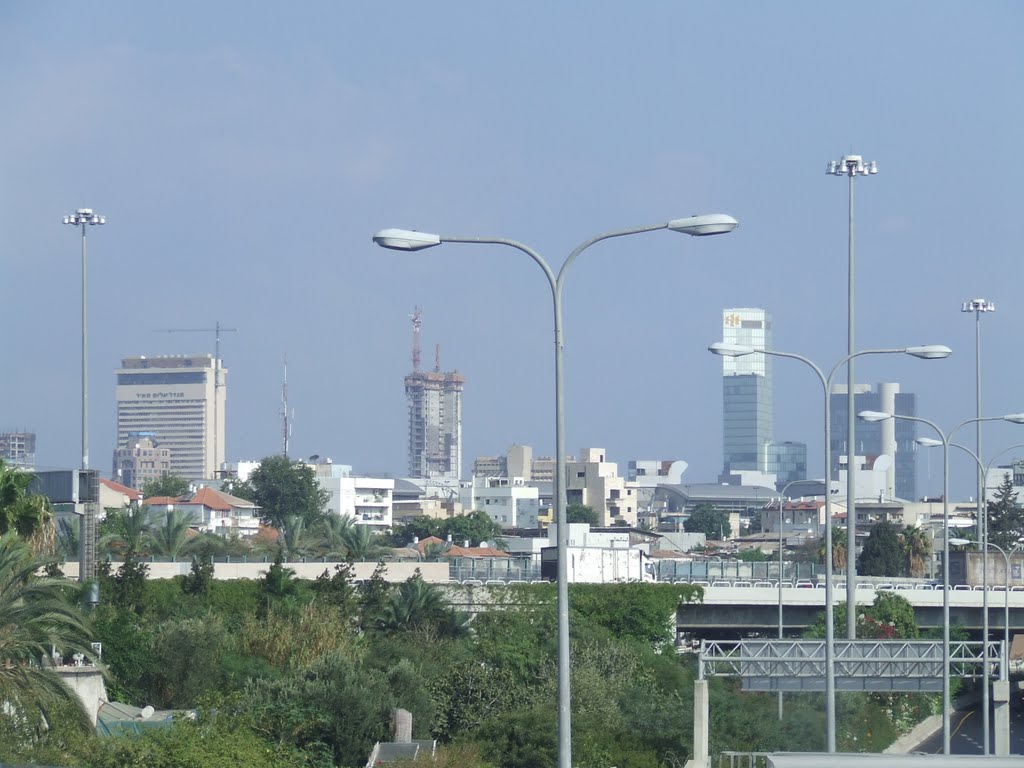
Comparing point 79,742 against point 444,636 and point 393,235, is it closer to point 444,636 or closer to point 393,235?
point 393,235

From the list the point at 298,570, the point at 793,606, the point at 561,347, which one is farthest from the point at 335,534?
the point at 561,347

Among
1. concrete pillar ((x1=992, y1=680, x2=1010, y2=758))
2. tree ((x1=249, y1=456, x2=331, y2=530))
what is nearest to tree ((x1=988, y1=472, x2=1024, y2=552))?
tree ((x1=249, y1=456, x2=331, y2=530))

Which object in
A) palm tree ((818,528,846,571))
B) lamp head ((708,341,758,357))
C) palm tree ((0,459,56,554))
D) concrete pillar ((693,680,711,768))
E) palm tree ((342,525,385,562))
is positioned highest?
lamp head ((708,341,758,357))

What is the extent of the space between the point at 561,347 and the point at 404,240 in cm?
235

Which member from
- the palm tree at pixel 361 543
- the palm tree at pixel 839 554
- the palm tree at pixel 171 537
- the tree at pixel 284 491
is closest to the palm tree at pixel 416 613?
the palm tree at pixel 171 537

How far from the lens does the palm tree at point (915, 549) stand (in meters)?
116

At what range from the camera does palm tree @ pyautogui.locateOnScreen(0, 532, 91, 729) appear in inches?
1111

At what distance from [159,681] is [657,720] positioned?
17773 mm

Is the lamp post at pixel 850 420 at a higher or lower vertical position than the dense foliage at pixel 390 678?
higher

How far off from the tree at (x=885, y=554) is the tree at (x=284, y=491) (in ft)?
157

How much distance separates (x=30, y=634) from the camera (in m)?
29.9

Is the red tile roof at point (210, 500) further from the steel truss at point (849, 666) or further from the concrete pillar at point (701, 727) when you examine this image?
the concrete pillar at point (701, 727)

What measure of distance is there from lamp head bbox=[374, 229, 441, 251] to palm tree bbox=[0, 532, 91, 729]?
12428mm

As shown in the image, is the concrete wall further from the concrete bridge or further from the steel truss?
the steel truss
